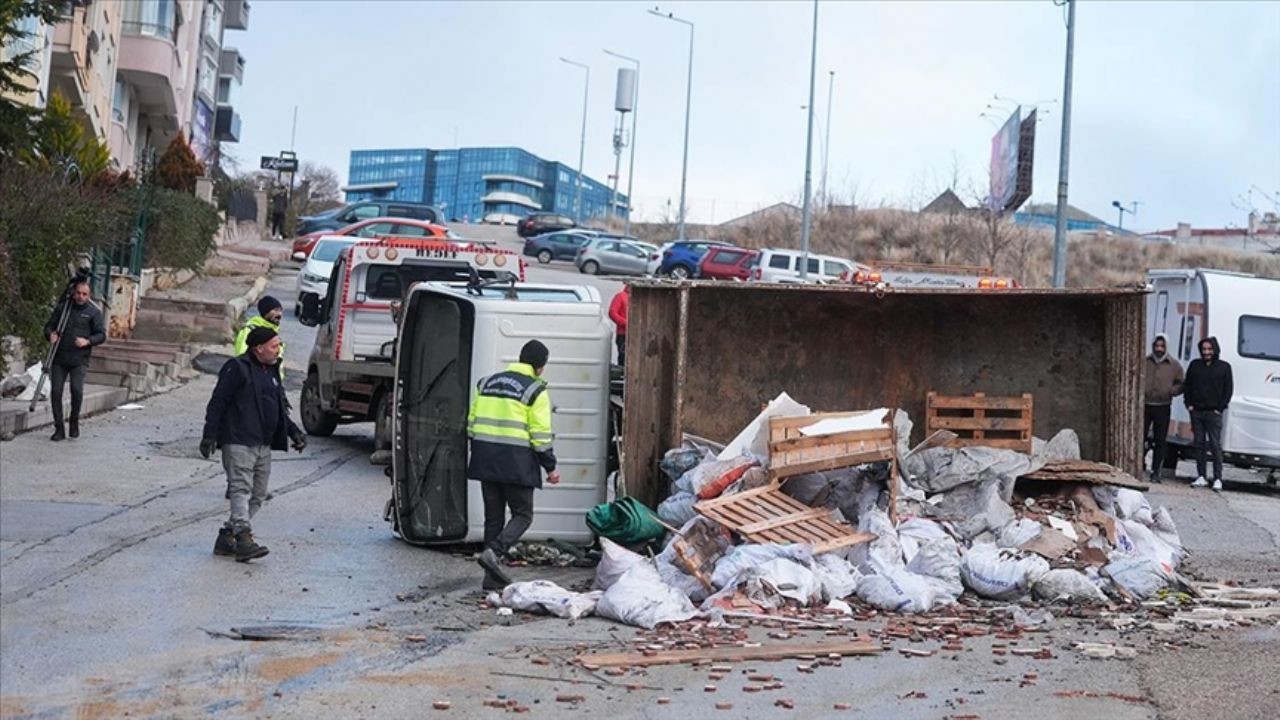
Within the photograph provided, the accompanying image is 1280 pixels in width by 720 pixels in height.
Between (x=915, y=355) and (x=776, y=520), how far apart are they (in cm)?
339

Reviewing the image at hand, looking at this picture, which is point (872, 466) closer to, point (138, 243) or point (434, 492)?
point (434, 492)

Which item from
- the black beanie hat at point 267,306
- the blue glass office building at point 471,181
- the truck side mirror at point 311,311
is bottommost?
the black beanie hat at point 267,306

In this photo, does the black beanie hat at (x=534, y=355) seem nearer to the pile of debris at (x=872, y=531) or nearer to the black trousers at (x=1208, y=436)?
the pile of debris at (x=872, y=531)

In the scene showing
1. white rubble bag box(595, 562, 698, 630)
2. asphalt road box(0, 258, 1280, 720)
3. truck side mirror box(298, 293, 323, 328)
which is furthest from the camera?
truck side mirror box(298, 293, 323, 328)

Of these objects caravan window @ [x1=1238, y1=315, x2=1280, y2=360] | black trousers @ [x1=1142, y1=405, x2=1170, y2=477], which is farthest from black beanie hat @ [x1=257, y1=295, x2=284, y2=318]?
caravan window @ [x1=1238, y1=315, x2=1280, y2=360]

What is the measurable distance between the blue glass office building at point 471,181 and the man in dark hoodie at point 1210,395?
334ft

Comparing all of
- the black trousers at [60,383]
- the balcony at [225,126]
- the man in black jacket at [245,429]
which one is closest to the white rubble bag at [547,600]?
the man in black jacket at [245,429]

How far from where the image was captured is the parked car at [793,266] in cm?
4381

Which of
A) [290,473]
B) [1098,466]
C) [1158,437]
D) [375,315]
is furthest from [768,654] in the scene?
[1158,437]

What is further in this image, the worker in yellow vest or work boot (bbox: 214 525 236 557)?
work boot (bbox: 214 525 236 557)

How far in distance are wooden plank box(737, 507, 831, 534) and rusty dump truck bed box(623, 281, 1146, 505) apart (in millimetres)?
2133

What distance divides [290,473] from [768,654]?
8.21 meters

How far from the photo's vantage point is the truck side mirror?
17875 millimetres

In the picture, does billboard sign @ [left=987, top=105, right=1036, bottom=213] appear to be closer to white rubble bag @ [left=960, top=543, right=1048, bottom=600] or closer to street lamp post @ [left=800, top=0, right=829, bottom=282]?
street lamp post @ [left=800, top=0, right=829, bottom=282]
